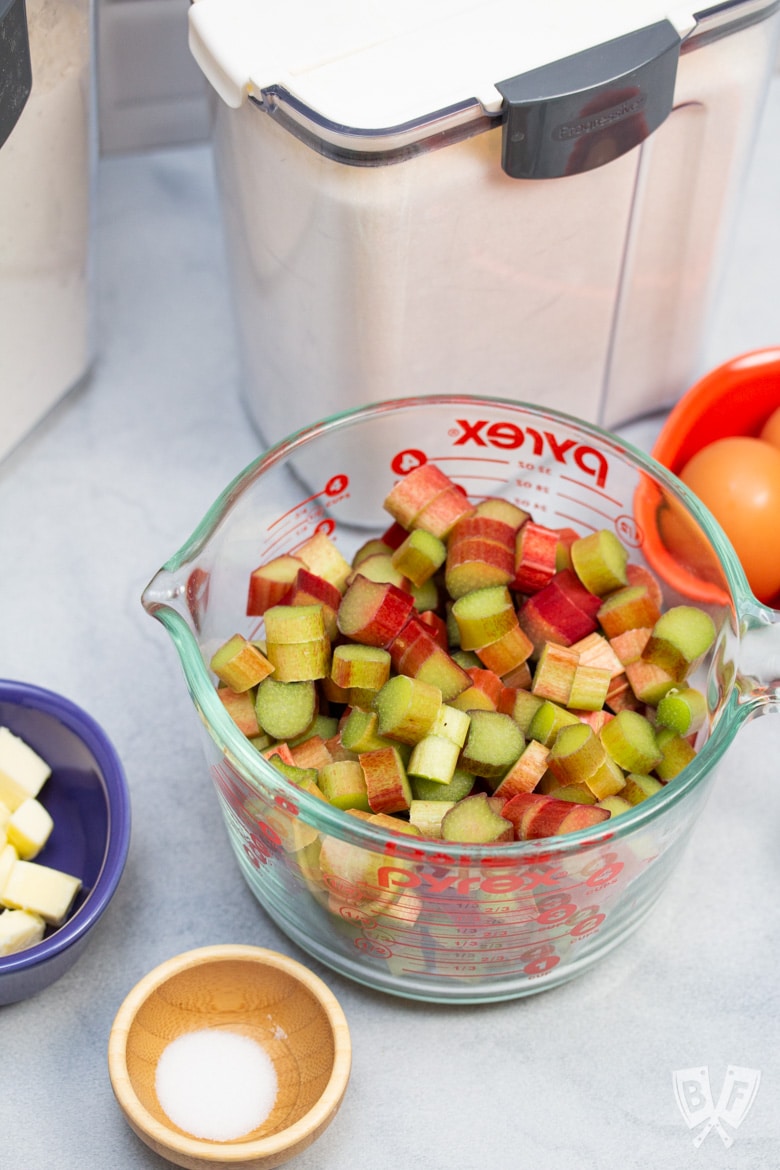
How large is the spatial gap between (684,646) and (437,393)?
0.28 m

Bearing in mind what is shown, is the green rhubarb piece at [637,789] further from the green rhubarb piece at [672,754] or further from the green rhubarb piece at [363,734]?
the green rhubarb piece at [363,734]

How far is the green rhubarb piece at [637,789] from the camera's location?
0.89 m

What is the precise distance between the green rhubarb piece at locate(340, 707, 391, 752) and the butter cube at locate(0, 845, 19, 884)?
243 mm

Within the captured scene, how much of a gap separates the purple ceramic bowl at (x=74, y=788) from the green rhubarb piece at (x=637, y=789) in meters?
0.33

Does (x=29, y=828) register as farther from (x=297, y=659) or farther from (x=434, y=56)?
(x=434, y=56)

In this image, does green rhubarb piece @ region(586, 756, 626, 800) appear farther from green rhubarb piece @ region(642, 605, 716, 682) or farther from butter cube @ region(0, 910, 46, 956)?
butter cube @ region(0, 910, 46, 956)

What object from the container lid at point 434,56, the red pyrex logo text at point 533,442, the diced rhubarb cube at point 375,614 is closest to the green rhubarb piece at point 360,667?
the diced rhubarb cube at point 375,614

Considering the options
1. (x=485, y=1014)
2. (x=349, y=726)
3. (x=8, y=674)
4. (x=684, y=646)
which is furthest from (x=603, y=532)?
(x=8, y=674)

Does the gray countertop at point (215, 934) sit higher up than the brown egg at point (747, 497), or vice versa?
the brown egg at point (747, 497)

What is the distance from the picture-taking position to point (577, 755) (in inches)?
33.9

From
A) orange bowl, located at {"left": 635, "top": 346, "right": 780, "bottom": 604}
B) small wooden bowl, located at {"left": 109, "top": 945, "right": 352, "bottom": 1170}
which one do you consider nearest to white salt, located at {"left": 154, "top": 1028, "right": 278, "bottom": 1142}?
small wooden bowl, located at {"left": 109, "top": 945, "right": 352, "bottom": 1170}

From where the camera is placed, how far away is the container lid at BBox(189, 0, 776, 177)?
0.87 m

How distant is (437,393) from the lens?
41.9 inches

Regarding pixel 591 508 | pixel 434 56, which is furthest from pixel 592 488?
pixel 434 56
